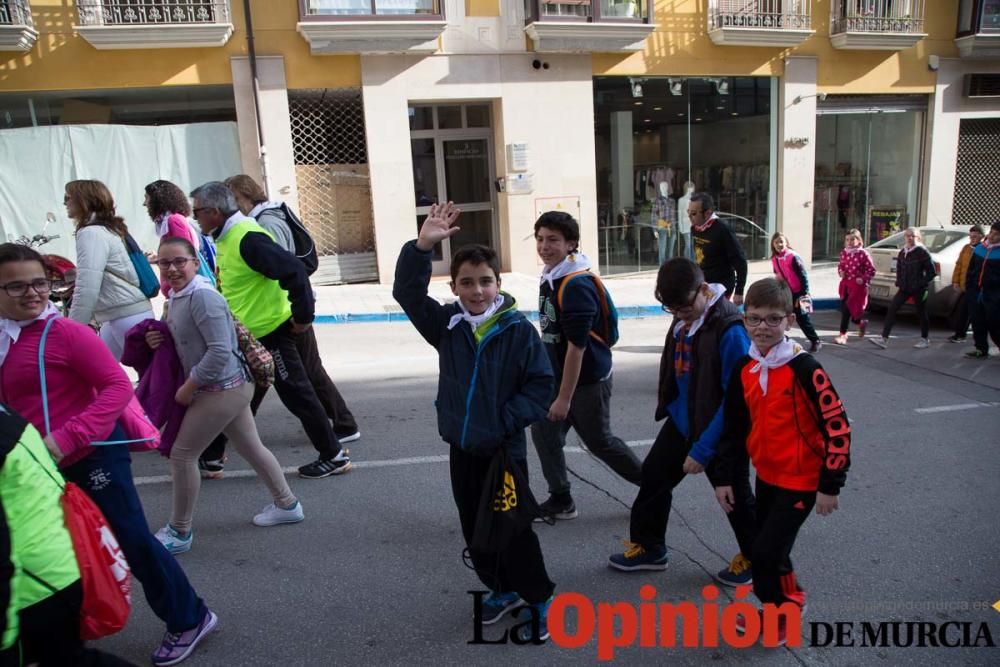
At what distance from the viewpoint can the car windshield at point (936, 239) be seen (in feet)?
34.7

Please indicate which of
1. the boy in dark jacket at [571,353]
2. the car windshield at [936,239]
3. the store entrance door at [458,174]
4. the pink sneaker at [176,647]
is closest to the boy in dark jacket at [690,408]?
the boy in dark jacket at [571,353]

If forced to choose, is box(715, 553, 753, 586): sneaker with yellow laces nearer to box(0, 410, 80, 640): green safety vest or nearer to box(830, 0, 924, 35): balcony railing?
box(0, 410, 80, 640): green safety vest

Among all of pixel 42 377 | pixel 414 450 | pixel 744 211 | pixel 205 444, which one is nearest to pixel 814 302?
pixel 744 211

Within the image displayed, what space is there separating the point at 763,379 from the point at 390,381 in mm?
4962

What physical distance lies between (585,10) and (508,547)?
12542 mm

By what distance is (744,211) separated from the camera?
15609 mm

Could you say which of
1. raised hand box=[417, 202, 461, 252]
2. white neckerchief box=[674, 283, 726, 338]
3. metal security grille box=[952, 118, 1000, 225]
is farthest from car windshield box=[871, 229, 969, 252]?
raised hand box=[417, 202, 461, 252]

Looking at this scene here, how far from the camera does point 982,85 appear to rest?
16.5 meters

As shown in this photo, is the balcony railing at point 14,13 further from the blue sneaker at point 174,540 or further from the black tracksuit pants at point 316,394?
the blue sneaker at point 174,540

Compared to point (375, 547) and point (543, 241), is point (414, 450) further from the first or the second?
point (543, 241)

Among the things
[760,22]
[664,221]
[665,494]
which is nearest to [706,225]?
[665,494]

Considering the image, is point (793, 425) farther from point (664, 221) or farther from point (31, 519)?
point (664, 221)

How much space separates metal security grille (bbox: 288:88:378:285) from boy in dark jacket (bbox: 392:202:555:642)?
10.7 m

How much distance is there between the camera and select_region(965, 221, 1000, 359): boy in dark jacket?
7.84 m
